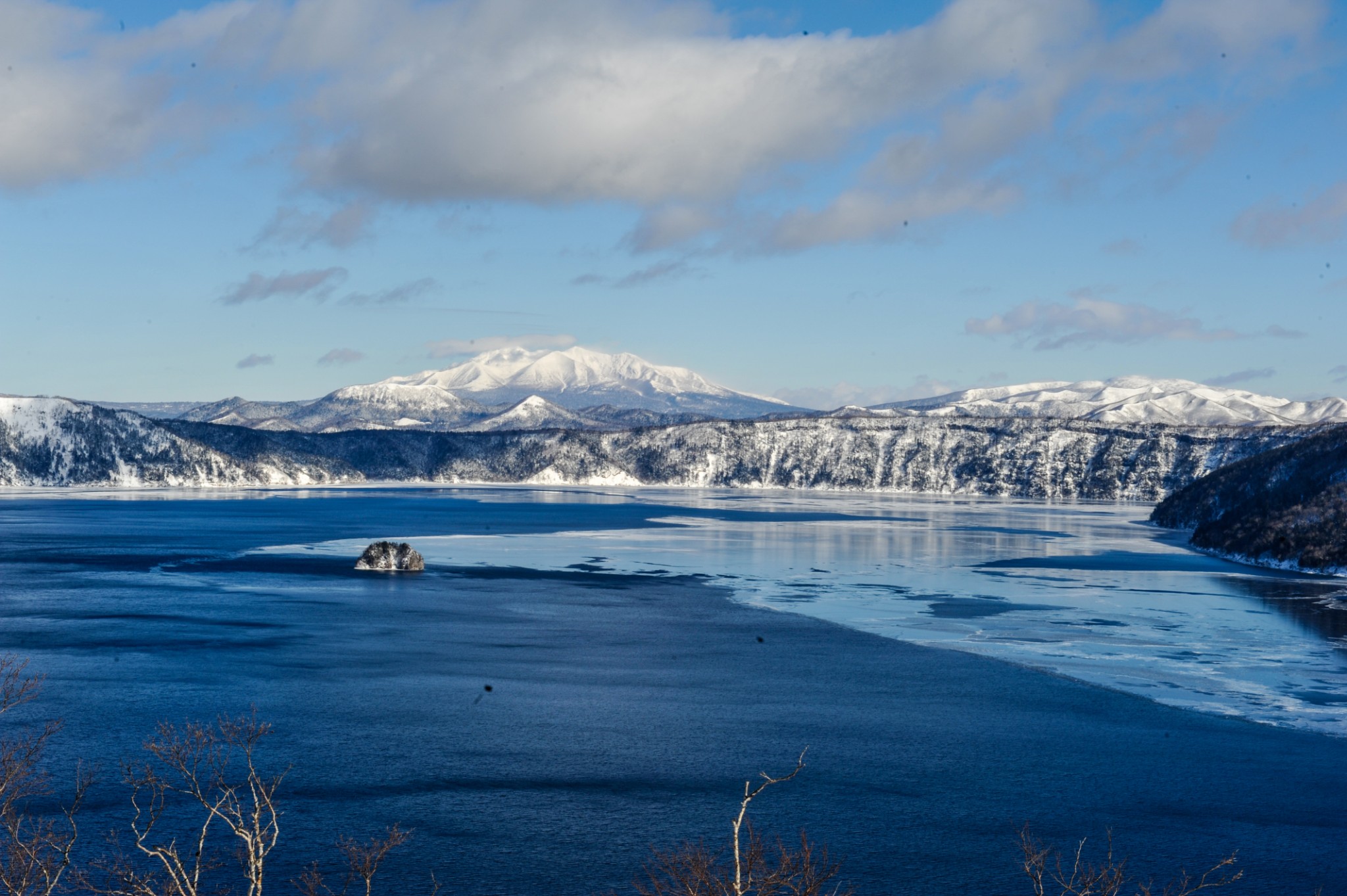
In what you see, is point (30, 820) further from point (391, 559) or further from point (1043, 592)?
point (1043, 592)

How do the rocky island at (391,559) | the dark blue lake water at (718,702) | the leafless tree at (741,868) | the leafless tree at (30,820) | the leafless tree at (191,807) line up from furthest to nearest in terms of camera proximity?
the rocky island at (391,559) < the dark blue lake water at (718,702) < the leafless tree at (191,807) < the leafless tree at (741,868) < the leafless tree at (30,820)

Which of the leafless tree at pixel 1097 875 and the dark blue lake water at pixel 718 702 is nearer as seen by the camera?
the leafless tree at pixel 1097 875

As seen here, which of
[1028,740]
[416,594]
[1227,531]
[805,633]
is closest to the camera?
[1028,740]

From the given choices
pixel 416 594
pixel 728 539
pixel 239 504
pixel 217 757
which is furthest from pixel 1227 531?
pixel 239 504

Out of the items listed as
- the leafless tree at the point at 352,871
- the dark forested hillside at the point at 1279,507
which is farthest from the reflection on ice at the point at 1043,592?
the leafless tree at the point at 352,871

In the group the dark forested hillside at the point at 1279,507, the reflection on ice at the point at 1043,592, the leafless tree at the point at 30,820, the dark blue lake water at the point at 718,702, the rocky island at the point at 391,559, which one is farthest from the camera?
the dark forested hillside at the point at 1279,507

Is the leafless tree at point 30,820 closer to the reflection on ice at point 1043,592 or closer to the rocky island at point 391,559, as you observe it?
the reflection on ice at point 1043,592

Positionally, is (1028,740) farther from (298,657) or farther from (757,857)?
(298,657)
